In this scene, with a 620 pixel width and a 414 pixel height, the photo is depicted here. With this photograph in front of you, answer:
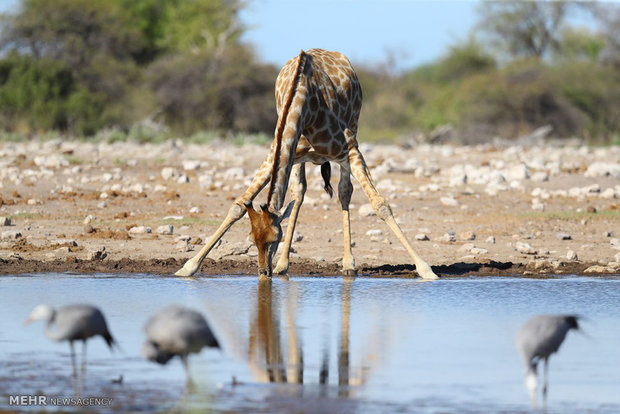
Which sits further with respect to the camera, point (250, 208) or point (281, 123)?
point (281, 123)

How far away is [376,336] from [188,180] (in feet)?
29.3

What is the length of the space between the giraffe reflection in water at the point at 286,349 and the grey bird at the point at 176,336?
38 centimetres

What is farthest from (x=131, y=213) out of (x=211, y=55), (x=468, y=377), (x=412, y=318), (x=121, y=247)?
(x=211, y=55)

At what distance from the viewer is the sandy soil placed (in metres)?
9.80

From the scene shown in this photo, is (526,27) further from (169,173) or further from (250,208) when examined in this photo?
(250,208)

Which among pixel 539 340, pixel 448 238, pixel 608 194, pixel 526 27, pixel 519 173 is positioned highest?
pixel 526 27

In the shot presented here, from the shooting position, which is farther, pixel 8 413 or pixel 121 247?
pixel 121 247

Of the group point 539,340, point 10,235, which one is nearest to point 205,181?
point 10,235

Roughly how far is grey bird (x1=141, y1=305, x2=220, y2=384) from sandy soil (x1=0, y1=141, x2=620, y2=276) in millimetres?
3862

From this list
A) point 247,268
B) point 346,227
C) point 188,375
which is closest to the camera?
point 188,375

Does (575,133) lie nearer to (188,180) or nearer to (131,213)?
(188,180)

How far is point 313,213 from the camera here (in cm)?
1272

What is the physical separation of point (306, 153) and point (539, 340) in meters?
4.47

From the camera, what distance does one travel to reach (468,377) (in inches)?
210
